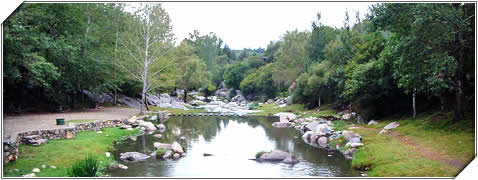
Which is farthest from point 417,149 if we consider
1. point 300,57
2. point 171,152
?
point 300,57

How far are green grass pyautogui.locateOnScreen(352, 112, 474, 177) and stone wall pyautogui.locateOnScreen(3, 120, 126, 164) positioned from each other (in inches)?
465

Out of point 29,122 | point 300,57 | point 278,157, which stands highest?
point 300,57

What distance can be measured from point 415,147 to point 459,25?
5.02 meters

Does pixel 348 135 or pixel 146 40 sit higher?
pixel 146 40

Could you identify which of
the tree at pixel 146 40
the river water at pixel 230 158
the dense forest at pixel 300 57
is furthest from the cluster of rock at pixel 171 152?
the tree at pixel 146 40

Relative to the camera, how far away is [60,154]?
1295cm

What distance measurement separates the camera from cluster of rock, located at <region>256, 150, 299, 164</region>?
1403cm

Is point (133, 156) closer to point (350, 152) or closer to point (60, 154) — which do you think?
point (60, 154)

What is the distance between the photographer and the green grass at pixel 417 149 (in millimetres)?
11060

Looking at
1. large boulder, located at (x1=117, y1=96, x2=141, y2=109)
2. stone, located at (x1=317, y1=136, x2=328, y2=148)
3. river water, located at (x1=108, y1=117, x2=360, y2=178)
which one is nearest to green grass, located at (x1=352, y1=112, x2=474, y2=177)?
river water, located at (x1=108, y1=117, x2=360, y2=178)

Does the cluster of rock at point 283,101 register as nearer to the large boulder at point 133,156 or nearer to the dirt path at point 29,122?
the dirt path at point 29,122

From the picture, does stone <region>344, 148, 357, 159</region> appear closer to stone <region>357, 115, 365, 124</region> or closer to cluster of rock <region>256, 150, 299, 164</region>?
cluster of rock <region>256, 150, 299, 164</region>

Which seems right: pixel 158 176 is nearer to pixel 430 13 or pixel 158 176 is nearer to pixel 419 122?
pixel 430 13

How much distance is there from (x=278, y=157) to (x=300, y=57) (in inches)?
1524
